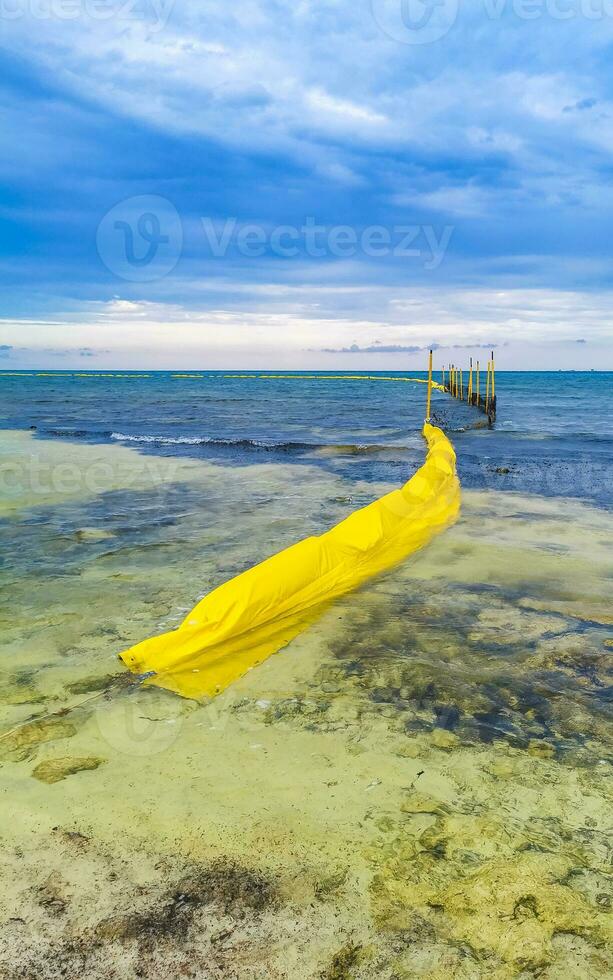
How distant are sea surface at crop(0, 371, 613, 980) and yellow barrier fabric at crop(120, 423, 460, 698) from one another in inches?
7.0

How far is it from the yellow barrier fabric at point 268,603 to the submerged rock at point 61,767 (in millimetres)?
727

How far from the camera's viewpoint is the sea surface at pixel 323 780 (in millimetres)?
1981

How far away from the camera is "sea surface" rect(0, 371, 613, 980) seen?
1981 millimetres

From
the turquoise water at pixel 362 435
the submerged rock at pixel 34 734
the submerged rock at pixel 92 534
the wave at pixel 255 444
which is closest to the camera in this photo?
the submerged rock at pixel 34 734

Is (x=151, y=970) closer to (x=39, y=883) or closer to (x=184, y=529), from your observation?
(x=39, y=883)

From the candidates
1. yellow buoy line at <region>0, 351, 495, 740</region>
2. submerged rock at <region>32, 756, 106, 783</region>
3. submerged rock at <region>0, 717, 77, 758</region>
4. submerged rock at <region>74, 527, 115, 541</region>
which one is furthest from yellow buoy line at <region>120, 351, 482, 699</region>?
submerged rock at <region>74, 527, 115, 541</region>

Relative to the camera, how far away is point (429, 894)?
7.07 feet

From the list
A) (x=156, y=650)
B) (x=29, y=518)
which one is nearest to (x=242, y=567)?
(x=156, y=650)

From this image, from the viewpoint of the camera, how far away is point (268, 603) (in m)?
4.56

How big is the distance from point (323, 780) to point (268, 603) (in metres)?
1.91

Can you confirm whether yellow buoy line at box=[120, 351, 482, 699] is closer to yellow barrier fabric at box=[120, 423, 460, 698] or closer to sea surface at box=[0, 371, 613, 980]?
yellow barrier fabric at box=[120, 423, 460, 698]

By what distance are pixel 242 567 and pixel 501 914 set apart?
4.44 m

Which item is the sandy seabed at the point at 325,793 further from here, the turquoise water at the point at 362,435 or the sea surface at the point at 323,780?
the turquoise water at the point at 362,435

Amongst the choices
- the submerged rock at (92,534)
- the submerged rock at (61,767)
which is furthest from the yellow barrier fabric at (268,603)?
the submerged rock at (92,534)
